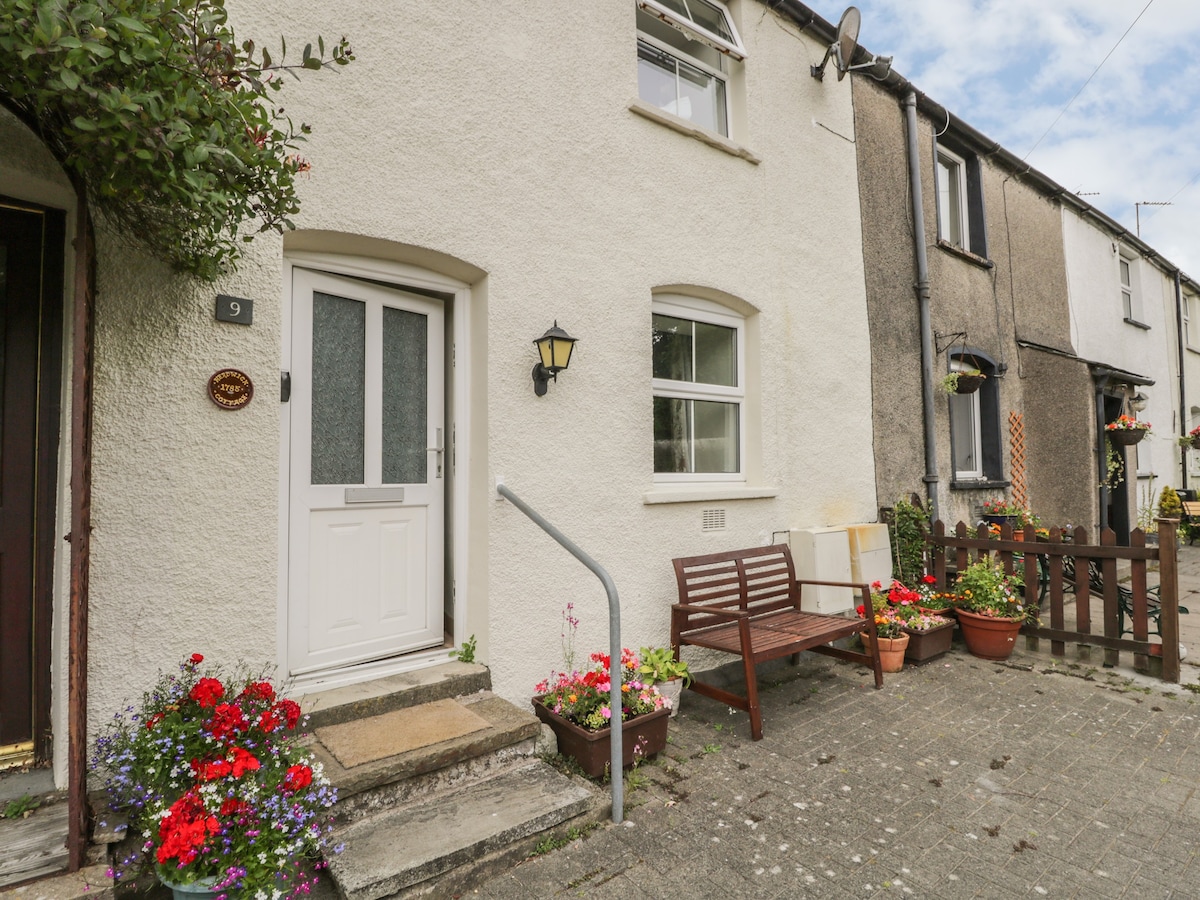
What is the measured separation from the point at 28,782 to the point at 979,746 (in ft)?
14.1

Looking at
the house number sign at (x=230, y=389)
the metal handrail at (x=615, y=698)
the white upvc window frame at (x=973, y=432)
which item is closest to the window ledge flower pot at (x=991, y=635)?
the white upvc window frame at (x=973, y=432)

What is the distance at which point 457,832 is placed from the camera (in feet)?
7.69

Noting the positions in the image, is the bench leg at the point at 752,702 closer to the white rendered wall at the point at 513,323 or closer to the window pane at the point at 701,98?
the white rendered wall at the point at 513,323

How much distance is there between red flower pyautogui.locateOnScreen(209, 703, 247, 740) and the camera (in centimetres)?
209

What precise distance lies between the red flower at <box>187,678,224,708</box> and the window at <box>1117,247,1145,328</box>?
44.6ft

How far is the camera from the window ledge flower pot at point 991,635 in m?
4.77

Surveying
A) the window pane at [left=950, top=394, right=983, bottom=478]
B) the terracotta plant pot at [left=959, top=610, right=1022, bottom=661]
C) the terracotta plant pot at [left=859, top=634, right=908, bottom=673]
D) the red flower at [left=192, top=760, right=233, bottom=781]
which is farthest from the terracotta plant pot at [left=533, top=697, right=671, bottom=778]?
the window pane at [left=950, top=394, right=983, bottom=478]

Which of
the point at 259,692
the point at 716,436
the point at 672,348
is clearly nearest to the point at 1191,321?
the point at 716,436

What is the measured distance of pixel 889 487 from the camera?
19.0ft

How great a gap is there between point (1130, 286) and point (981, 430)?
20.8 feet

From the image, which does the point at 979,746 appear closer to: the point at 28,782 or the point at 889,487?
the point at 889,487

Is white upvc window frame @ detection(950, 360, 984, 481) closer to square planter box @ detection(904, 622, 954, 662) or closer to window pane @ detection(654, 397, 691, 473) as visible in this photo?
square planter box @ detection(904, 622, 954, 662)

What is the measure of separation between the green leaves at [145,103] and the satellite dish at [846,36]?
196 inches

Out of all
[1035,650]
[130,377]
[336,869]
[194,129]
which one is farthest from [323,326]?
[1035,650]
